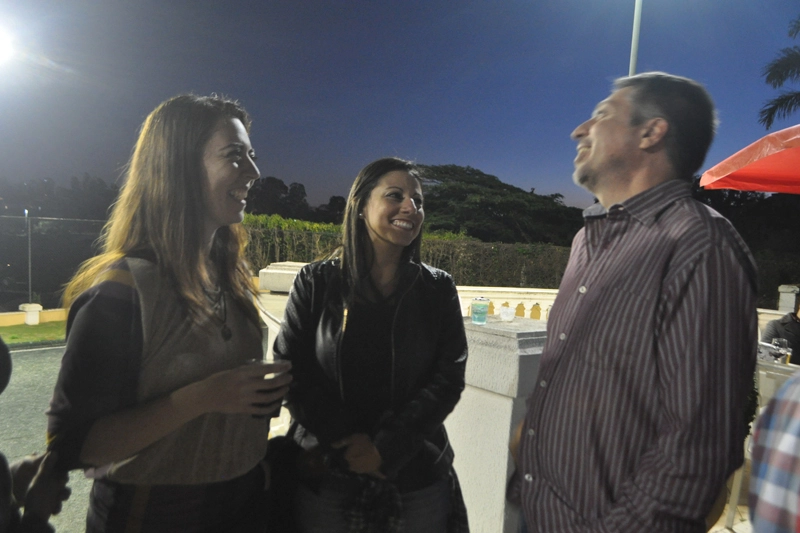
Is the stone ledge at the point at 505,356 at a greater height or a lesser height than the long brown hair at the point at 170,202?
lesser

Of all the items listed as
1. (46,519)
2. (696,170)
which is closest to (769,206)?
(696,170)

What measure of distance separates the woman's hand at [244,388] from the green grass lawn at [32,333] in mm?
9416

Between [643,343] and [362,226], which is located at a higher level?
[362,226]

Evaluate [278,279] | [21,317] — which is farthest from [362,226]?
[21,317]

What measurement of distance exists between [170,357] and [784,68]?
24118 mm

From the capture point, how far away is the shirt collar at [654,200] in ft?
4.14

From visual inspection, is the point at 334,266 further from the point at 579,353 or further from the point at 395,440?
the point at 579,353

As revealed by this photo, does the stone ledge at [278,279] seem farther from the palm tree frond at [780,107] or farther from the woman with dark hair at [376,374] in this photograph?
the palm tree frond at [780,107]

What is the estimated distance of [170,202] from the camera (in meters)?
1.24

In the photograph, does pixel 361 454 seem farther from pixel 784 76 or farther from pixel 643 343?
pixel 784 76

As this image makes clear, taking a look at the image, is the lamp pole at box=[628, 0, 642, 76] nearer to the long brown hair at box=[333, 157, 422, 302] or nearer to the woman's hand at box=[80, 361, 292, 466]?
the long brown hair at box=[333, 157, 422, 302]

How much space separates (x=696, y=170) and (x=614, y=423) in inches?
30.2

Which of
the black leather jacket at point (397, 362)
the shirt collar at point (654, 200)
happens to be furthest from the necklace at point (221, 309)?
the shirt collar at point (654, 200)

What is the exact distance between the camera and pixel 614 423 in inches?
46.8
